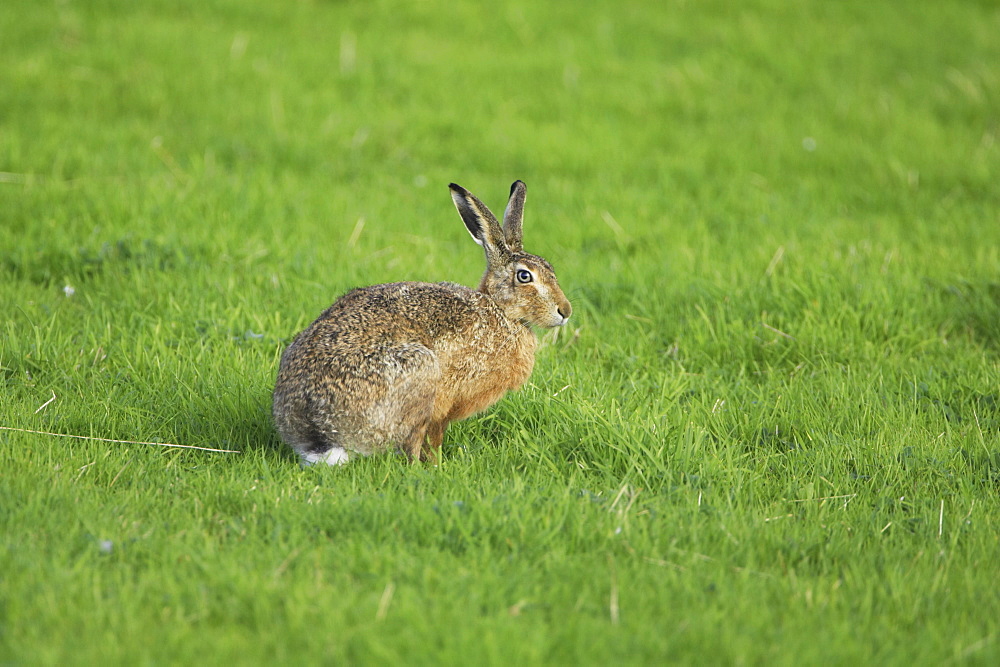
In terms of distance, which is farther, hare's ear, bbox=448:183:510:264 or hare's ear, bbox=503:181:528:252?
hare's ear, bbox=503:181:528:252

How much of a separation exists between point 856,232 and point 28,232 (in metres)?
6.47

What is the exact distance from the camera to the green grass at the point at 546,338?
3.76 metres

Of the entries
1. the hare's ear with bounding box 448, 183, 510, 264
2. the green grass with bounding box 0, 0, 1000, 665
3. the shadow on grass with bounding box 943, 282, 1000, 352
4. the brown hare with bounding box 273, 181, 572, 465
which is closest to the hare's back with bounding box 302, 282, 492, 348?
the brown hare with bounding box 273, 181, 572, 465

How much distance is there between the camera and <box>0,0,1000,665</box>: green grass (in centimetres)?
376

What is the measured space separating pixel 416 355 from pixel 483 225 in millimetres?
1089

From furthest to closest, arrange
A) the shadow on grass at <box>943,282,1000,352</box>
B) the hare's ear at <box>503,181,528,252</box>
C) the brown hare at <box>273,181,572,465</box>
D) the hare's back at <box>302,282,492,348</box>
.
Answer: the shadow on grass at <box>943,282,1000,352</box> → the hare's ear at <box>503,181,528,252</box> → the hare's back at <box>302,282,492,348</box> → the brown hare at <box>273,181,572,465</box>

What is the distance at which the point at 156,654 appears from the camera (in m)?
3.40

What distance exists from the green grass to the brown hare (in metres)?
0.21

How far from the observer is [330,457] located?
488 cm

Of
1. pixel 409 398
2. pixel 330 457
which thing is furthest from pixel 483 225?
pixel 330 457

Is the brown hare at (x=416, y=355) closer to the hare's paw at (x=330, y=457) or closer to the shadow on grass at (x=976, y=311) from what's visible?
the hare's paw at (x=330, y=457)

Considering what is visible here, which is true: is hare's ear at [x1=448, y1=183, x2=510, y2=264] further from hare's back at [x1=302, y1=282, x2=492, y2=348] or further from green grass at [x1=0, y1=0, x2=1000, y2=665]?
green grass at [x1=0, y1=0, x2=1000, y2=665]

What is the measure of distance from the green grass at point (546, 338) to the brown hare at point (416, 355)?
0.69ft

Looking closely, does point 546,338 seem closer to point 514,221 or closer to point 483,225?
point 514,221
